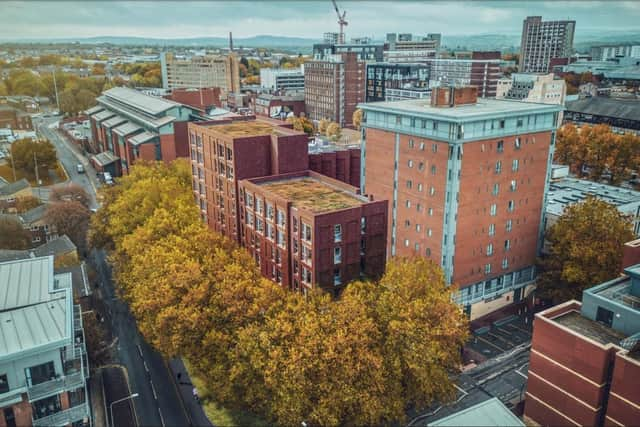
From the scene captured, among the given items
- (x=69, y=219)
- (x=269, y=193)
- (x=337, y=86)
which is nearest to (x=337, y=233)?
(x=269, y=193)

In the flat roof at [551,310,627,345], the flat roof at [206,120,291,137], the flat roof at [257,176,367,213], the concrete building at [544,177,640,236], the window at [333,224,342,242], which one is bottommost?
the flat roof at [551,310,627,345]

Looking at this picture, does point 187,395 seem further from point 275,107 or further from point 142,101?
point 275,107

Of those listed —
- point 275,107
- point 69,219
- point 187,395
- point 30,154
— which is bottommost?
point 187,395

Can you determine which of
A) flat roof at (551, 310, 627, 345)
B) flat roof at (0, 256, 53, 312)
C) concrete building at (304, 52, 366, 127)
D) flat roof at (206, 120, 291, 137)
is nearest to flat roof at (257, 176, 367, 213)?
flat roof at (206, 120, 291, 137)

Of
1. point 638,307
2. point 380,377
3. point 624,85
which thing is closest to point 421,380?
point 380,377

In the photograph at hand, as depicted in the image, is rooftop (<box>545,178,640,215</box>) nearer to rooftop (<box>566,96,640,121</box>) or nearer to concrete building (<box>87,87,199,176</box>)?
rooftop (<box>566,96,640,121</box>)

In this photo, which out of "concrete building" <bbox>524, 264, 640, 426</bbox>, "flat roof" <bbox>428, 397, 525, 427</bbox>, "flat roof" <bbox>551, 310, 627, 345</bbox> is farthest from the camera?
"flat roof" <bbox>551, 310, 627, 345</bbox>

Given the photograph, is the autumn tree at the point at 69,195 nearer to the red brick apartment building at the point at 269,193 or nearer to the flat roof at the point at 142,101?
the red brick apartment building at the point at 269,193
